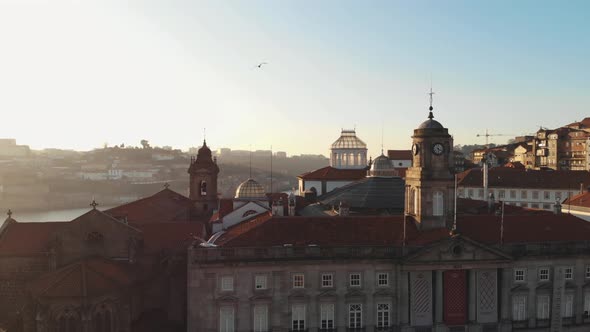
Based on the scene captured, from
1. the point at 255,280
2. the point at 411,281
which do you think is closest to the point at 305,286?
the point at 255,280

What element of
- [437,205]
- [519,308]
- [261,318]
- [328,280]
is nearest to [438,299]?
[519,308]

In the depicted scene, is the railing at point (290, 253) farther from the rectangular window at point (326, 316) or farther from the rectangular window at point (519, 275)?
the rectangular window at point (519, 275)

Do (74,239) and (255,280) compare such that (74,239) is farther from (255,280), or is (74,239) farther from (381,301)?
(381,301)

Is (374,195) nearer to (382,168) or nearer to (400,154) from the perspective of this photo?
(382,168)

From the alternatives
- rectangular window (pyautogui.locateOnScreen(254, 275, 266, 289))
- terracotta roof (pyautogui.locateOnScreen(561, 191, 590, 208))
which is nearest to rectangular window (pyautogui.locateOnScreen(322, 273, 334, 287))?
rectangular window (pyautogui.locateOnScreen(254, 275, 266, 289))

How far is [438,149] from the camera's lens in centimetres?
4303

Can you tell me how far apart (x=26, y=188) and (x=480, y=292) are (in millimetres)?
192203

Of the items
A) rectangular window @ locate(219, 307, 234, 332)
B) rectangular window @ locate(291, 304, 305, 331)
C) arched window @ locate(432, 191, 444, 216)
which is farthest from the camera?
arched window @ locate(432, 191, 444, 216)

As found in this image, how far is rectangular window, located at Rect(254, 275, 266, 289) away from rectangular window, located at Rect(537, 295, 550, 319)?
21.4 metres

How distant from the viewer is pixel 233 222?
55938mm

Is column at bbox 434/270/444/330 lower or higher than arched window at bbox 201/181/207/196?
lower

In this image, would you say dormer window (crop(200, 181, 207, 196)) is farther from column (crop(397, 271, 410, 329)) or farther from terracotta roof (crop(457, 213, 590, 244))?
column (crop(397, 271, 410, 329))

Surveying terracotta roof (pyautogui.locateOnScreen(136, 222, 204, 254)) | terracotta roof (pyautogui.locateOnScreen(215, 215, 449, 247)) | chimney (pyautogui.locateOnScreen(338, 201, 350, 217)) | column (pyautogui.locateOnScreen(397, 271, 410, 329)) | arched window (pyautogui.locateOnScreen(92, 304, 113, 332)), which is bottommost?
arched window (pyautogui.locateOnScreen(92, 304, 113, 332))

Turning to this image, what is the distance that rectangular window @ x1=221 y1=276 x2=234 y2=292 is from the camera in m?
38.2
